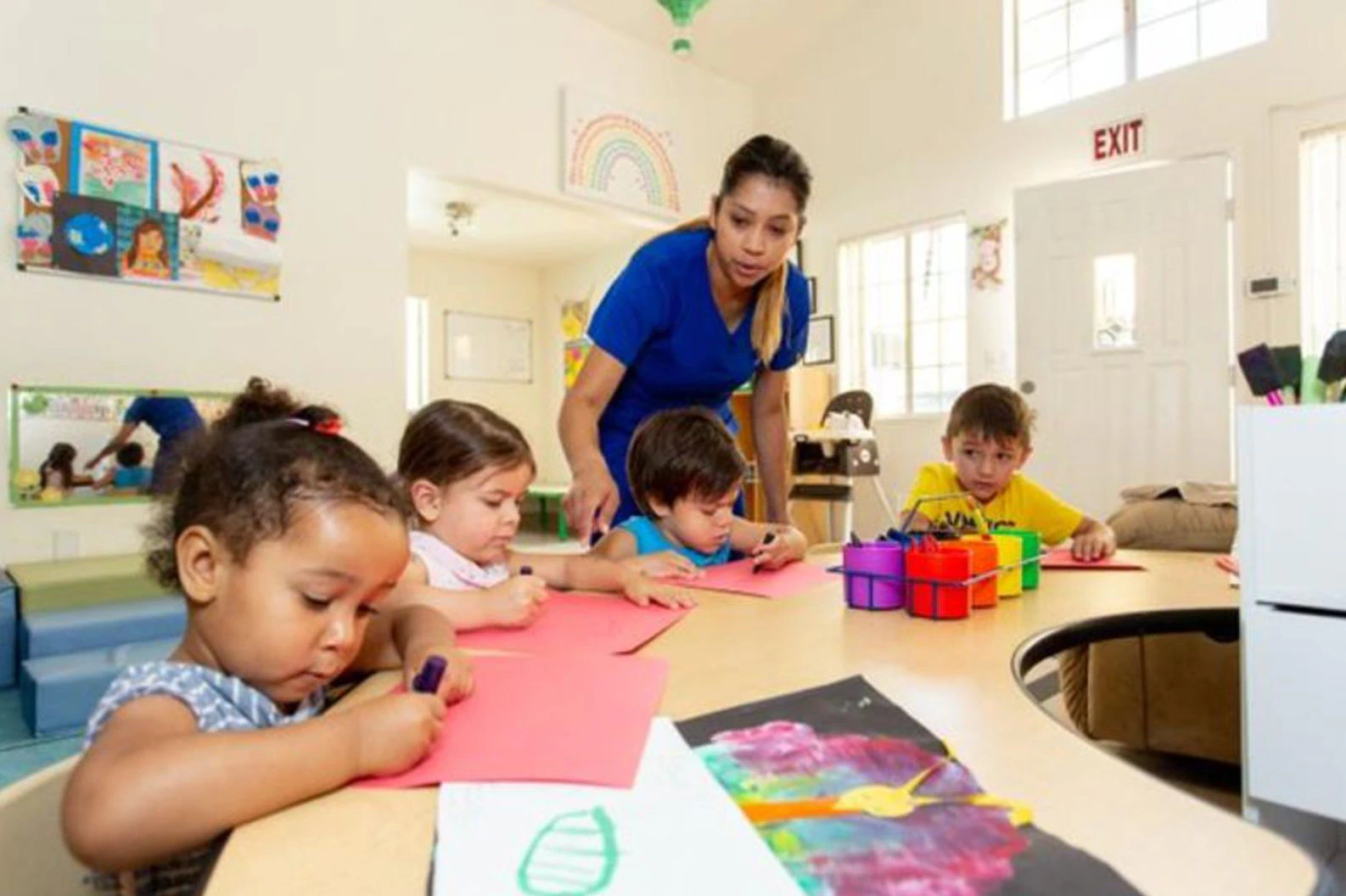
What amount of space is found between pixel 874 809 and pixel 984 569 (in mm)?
592

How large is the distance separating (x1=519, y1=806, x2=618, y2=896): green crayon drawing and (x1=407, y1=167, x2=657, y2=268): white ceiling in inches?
172

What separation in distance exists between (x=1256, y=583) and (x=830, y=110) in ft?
15.9

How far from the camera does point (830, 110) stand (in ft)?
16.7

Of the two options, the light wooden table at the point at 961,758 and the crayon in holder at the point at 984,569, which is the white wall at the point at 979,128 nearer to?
the crayon in holder at the point at 984,569

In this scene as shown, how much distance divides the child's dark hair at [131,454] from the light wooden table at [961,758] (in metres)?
2.92

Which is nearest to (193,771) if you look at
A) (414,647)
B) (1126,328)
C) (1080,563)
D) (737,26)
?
(414,647)

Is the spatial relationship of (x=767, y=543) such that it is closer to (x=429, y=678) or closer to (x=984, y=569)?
(x=984, y=569)

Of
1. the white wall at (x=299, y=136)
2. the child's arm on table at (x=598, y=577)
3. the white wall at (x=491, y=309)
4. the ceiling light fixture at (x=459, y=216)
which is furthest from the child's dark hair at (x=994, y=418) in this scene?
Result: the white wall at (x=491, y=309)

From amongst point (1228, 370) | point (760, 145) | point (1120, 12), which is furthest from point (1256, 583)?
point (1120, 12)

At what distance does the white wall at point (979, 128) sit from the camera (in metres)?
3.40

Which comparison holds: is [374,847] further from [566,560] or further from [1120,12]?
[1120,12]

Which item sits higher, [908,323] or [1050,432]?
[908,323]

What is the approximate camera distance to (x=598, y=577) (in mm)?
1126

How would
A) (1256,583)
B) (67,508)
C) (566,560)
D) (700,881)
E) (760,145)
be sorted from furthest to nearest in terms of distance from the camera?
(67,508), (760,145), (566,560), (1256,583), (700,881)
